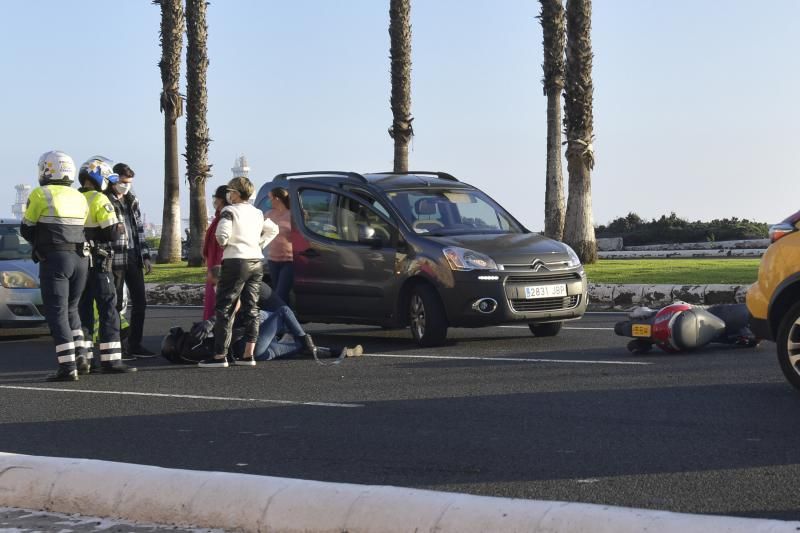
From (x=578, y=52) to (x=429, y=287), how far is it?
44.4 ft

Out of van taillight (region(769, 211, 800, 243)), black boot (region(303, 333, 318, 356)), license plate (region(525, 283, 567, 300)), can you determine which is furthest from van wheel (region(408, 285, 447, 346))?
van taillight (region(769, 211, 800, 243))

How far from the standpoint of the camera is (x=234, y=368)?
39.9 feet

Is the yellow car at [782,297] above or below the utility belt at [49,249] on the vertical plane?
below

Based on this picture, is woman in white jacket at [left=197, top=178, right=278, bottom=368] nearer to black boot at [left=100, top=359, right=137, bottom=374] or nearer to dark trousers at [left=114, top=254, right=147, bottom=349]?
black boot at [left=100, top=359, right=137, bottom=374]

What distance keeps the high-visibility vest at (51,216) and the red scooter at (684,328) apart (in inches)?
196

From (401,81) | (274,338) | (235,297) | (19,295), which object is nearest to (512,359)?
(274,338)

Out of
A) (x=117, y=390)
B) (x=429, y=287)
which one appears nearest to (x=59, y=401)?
(x=117, y=390)

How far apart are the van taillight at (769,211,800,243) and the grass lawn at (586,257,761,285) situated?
928cm

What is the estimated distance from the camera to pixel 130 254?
12867mm

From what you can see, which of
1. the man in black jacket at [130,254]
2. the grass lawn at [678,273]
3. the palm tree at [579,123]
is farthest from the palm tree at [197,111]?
the man in black jacket at [130,254]

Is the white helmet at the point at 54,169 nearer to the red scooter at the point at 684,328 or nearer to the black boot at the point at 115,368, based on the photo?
the black boot at the point at 115,368

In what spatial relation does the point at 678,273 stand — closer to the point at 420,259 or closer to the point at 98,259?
the point at 420,259

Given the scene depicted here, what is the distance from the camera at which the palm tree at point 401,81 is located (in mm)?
30656

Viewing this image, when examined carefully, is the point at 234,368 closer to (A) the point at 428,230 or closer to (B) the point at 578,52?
(A) the point at 428,230
